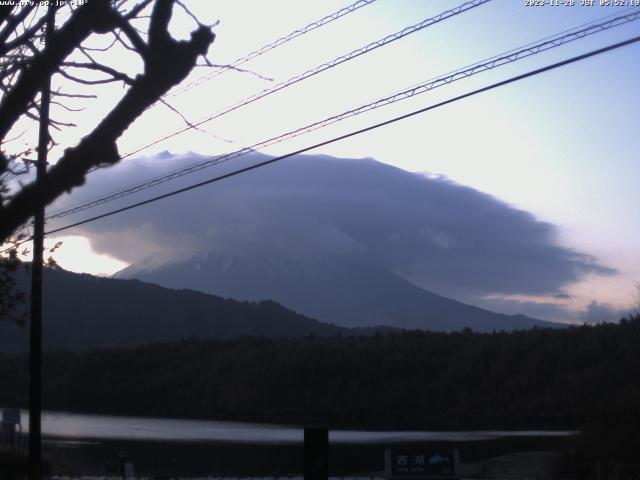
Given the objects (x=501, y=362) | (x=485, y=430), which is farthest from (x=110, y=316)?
(x=485, y=430)

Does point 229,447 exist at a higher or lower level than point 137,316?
lower

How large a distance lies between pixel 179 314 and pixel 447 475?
11830 cm

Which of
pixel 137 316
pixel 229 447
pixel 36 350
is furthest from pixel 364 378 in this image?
pixel 36 350

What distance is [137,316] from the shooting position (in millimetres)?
129250

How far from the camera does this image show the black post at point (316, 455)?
1181cm

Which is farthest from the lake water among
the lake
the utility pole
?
the utility pole

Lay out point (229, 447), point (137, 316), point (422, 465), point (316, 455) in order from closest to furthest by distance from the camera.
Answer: point (316, 455) → point (422, 465) → point (229, 447) → point (137, 316)

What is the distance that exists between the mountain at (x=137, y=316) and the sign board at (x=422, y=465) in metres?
102

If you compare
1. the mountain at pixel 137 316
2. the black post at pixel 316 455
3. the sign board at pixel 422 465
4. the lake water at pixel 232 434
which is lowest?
the lake water at pixel 232 434

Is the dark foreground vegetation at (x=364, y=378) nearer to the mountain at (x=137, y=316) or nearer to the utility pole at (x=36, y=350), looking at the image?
the mountain at (x=137, y=316)

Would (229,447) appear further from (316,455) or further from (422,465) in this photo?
(316,455)

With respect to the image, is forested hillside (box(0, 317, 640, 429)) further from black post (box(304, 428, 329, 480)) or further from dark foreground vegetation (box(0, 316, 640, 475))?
black post (box(304, 428, 329, 480))

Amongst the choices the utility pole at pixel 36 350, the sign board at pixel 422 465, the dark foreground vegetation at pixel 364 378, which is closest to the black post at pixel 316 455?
the sign board at pixel 422 465

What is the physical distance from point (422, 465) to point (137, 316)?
11697 centimetres
